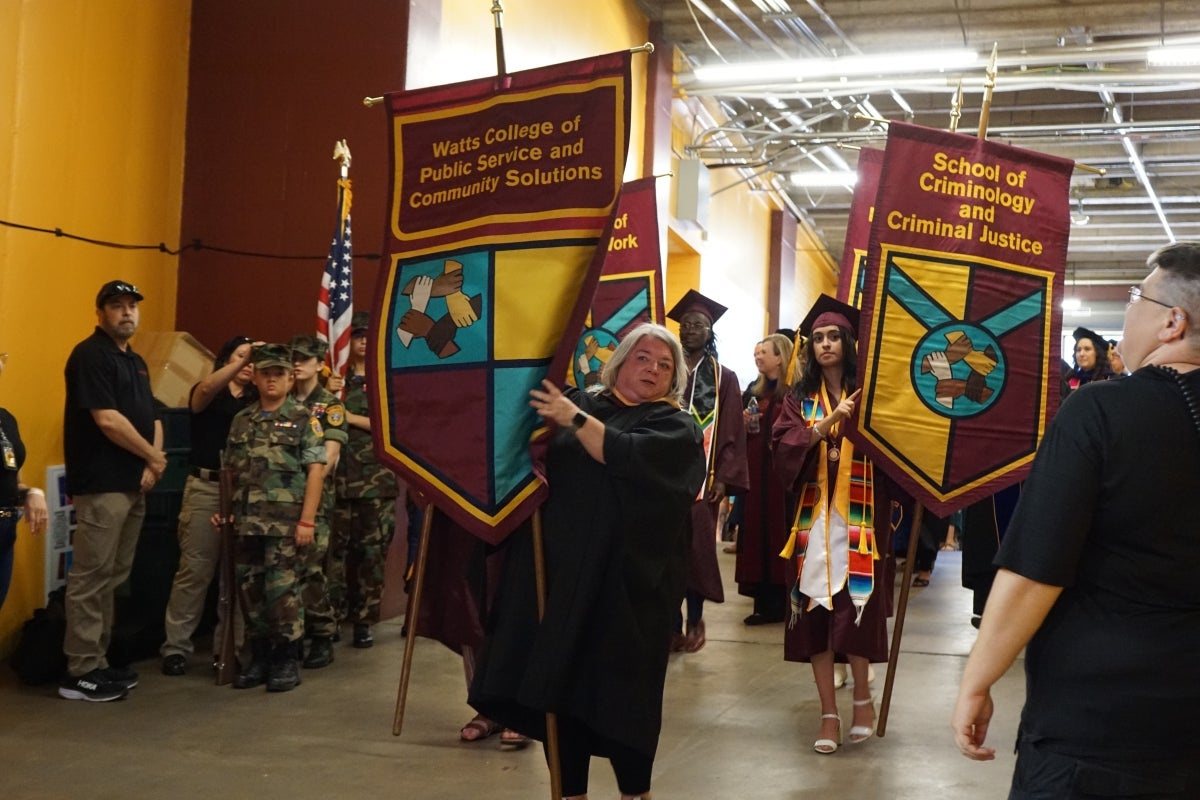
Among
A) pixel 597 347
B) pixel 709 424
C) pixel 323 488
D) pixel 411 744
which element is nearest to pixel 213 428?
pixel 323 488

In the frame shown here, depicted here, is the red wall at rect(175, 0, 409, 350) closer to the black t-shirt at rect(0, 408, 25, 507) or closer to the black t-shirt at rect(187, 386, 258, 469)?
the black t-shirt at rect(187, 386, 258, 469)

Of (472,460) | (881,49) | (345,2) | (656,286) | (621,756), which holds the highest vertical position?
(881,49)

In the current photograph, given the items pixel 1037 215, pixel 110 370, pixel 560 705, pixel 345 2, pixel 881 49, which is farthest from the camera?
pixel 881 49

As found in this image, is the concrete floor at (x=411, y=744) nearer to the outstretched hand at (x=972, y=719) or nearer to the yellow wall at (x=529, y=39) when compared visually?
the outstretched hand at (x=972, y=719)

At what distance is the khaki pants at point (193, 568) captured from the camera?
5.37 metres

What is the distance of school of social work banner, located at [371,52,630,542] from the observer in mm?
3199

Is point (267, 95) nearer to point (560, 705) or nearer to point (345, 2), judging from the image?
point (345, 2)

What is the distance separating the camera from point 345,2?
6910 millimetres

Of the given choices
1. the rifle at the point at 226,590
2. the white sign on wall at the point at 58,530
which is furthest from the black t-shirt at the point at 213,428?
the white sign on wall at the point at 58,530

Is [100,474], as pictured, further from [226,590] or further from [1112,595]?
[1112,595]

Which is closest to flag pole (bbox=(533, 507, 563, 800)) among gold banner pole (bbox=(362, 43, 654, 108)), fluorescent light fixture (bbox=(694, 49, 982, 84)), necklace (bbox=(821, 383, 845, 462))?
gold banner pole (bbox=(362, 43, 654, 108))

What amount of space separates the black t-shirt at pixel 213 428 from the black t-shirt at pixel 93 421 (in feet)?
1.59

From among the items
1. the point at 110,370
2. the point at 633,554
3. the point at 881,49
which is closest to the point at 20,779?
the point at 110,370

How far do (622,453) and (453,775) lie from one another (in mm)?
1430
